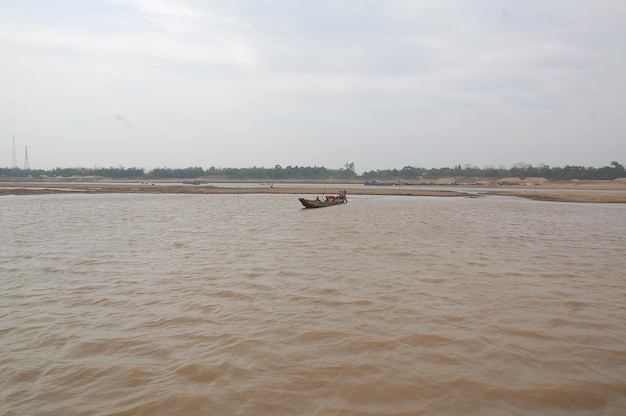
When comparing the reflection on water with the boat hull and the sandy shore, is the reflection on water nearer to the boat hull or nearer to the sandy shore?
the boat hull

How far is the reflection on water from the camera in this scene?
421cm

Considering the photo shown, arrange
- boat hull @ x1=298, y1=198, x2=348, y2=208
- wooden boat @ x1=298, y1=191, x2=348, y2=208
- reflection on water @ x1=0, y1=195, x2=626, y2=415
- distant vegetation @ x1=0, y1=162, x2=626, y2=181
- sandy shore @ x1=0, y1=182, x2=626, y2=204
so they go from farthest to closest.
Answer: distant vegetation @ x1=0, y1=162, x2=626, y2=181
sandy shore @ x1=0, y1=182, x2=626, y2=204
wooden boat @ x1=298, y1=191, x2=348, y2=208
boat hull @ x1=298, y1=198, x2=348, y2=208
reflection on water @ x1=0, y1=195, x2=626, y2=415

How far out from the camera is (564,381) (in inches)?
179

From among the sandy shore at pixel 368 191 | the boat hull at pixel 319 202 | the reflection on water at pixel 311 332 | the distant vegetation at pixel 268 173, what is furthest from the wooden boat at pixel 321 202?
the distant vegetation at pixel 268 173

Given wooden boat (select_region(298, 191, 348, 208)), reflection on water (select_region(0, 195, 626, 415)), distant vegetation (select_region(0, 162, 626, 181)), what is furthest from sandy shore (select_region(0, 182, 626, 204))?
distant vegetation (select_region(0, 162, 626, 181))

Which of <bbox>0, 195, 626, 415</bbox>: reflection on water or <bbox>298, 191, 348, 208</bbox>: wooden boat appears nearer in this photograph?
<bbox>0, 195, 626, 415</bbox>: reflection on water

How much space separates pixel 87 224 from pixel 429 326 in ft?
62.8

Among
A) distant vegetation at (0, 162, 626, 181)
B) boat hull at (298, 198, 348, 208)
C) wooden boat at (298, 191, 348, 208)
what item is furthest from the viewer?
distant vegetation at (0, 162, 626, 181)

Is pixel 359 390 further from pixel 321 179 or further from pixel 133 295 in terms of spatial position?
pixel 321 179

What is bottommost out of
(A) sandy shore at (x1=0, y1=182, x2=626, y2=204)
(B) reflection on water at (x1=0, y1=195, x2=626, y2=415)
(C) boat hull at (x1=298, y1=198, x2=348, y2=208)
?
(B) reflection on water at (x1=0, y1=195, x2=626, y2=415)

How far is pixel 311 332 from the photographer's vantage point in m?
5.96

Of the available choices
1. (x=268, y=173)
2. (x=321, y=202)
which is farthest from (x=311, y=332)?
(x=268, y=173)

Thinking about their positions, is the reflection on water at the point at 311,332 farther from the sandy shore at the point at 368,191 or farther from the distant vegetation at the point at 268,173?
the distant vegetation at the point at 268,173

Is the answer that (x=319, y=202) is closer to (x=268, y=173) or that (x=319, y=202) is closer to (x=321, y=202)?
(x=321, y=202)
